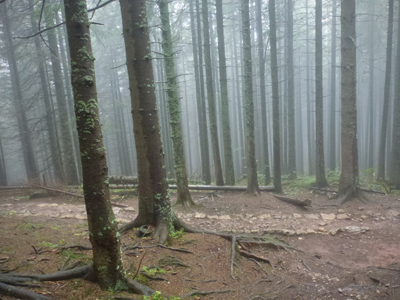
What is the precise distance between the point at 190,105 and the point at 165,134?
21.7 metres

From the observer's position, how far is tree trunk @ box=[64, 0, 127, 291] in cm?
305

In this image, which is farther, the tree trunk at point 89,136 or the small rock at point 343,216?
the small rock at point 343,216

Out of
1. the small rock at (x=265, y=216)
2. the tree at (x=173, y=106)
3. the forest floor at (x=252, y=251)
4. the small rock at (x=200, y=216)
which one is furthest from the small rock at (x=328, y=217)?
the tree at (x=173, y=106)

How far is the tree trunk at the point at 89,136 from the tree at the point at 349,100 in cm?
941

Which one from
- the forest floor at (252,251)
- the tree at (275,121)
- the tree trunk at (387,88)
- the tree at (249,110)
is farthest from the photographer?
the tree trunk at (387,88)

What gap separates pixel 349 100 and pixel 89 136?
9.97 meters

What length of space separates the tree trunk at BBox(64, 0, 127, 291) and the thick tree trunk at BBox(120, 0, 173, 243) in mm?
2388

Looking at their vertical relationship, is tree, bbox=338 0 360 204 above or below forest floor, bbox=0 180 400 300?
above

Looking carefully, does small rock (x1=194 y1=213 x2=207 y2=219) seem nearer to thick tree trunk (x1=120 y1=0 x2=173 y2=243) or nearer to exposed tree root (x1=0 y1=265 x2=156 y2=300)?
thick tree trunk (x1=120 y1=0 x2=173 y2=243)

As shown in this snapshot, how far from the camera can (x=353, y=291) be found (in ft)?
14.6

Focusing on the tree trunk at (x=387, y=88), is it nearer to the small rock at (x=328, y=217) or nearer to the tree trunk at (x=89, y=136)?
the small rock at (x=328, y=217)

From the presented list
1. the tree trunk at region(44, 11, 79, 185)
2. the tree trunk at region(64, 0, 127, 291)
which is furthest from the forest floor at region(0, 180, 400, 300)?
the tree trunk at region(44, 11, 79, 185)

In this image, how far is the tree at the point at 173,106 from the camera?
28.6 ft

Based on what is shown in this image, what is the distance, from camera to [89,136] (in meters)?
3.09
